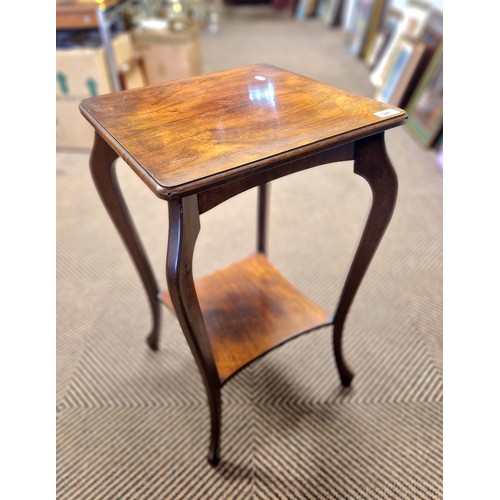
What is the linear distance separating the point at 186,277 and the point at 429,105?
6.81ft

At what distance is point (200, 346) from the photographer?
68 cm

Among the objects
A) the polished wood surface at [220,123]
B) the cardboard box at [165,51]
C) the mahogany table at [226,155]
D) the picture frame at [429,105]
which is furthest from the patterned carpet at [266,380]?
the cardboard box at [165,51]

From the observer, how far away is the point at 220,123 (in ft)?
1.99

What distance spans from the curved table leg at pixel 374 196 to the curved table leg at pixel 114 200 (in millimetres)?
465

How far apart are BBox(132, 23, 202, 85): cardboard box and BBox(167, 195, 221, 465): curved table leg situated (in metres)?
2.09

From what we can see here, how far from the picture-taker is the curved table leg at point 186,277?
1.73 feet

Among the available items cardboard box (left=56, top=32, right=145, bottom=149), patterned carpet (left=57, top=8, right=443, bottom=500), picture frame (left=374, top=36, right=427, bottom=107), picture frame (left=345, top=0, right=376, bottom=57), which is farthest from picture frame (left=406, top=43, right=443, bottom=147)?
cardboard box (left=56, top=32, right=145, bottom=149)

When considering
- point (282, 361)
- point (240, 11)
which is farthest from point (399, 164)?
point (240, 11)

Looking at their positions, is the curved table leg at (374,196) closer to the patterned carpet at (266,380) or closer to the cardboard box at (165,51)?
the patterned carpet at (266,380)

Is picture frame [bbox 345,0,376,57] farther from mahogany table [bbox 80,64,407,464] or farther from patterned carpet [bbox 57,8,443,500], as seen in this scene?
mahogany table [bbox 80,64,407,464]

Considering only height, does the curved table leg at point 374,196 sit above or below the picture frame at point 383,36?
below

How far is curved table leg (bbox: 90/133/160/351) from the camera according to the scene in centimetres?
75

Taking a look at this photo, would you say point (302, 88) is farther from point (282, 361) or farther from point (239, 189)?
point (282, 361)

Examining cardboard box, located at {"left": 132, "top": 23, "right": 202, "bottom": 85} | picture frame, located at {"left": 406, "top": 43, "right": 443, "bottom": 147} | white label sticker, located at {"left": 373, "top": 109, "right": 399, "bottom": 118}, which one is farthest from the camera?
cardboard box, located at {"left": 132, "top": 23, "right": 202, "bottom": 85}
